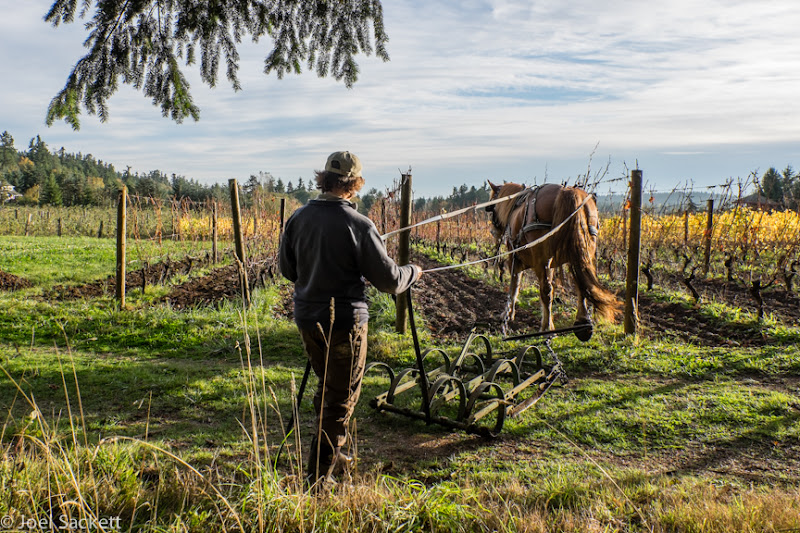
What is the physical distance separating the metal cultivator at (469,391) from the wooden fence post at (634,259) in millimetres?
1235

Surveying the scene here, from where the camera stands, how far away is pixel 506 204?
7.55 meters

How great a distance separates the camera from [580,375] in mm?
5363

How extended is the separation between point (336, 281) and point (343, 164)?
627mm

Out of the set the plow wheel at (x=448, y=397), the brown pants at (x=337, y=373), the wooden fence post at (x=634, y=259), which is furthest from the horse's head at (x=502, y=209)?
the brown pants at (x=337, y=373)

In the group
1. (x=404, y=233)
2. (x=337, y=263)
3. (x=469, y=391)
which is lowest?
(x=469, y=391)

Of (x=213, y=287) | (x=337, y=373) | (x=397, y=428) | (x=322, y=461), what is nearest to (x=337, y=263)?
(x=337, y=373)

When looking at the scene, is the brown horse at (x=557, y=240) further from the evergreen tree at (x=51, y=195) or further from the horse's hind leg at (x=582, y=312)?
the evergreen tree at (x=51, y=195)

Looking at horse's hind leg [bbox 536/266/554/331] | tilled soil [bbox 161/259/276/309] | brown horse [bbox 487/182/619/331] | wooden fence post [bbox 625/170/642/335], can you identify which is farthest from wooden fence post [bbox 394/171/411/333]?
tilled soil [bbox 161/259/276/309]

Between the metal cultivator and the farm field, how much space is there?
0.49 feet

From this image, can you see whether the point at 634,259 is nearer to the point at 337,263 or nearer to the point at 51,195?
the point at 337,263

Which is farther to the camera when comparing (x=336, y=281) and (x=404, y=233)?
(x=404, y=233)

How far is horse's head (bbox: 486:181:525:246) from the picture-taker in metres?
7.43

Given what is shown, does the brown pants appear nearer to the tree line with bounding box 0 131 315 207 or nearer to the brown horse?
the brown horse

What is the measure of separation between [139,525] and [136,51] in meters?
4.66
